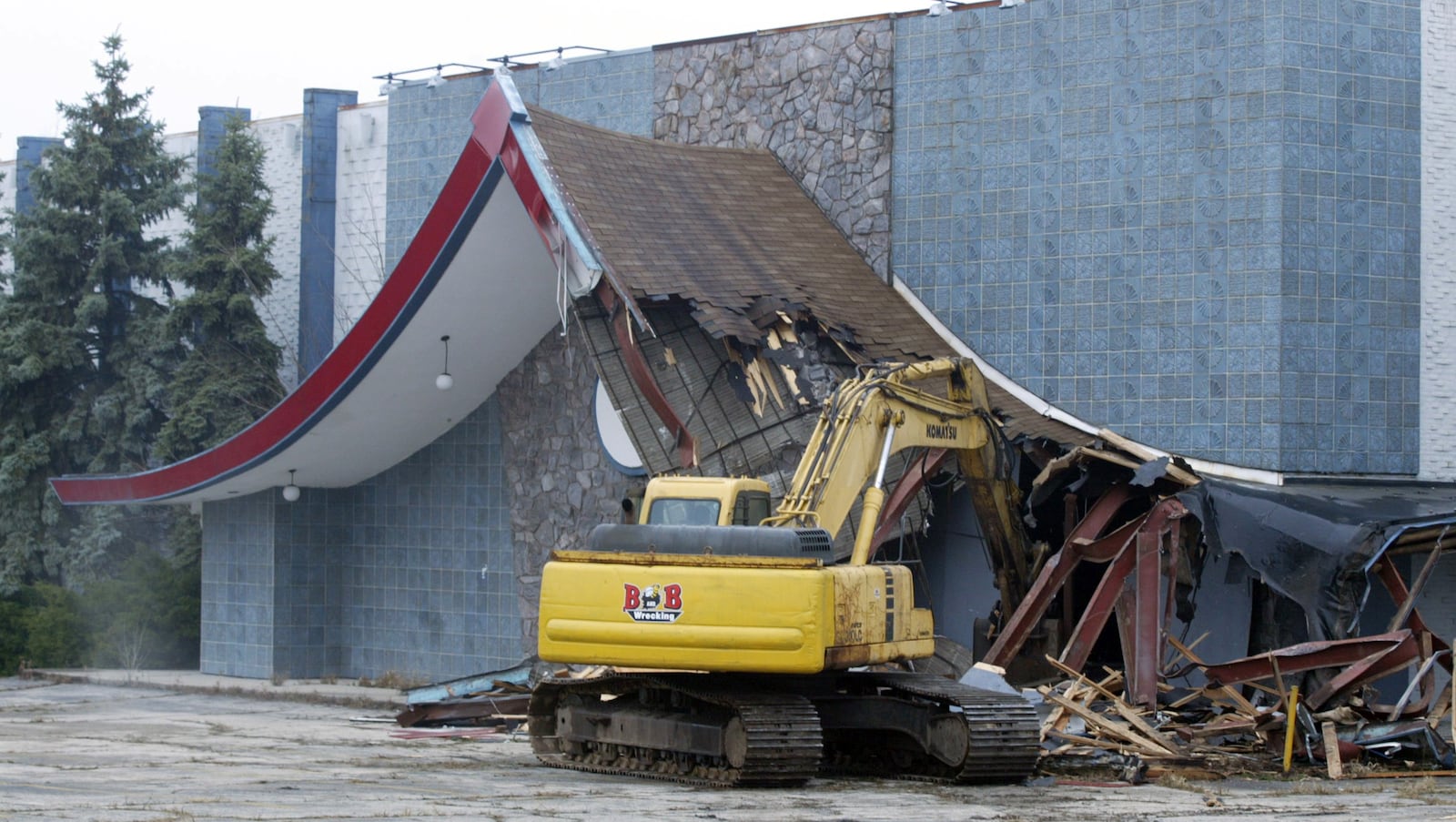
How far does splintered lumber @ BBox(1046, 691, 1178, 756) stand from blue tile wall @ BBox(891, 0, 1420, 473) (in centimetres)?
525

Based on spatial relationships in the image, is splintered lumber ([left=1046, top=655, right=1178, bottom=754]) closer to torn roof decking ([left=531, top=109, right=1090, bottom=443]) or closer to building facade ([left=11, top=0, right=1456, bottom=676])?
torn roof decking ([left=531, top=109, right=1090, bottom=443])

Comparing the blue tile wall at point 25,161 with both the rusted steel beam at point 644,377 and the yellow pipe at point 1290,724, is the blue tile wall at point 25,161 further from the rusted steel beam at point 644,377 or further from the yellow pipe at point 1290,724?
the yellow pipe at point 1290,724

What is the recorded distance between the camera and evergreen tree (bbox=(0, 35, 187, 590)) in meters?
31.9

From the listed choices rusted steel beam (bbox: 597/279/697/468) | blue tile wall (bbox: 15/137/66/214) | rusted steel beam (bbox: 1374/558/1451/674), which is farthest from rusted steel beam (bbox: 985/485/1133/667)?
blue tile wall (bbox: 15/137/66/214)

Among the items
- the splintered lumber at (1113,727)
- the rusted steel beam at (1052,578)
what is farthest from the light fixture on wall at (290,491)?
the splintered lumber at (1113,727)

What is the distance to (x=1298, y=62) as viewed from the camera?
68.0 feet

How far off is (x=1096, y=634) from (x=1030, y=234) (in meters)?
6.01

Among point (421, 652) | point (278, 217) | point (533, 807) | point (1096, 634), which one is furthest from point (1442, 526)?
point (278, 217)

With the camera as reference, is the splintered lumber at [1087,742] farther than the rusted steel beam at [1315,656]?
No

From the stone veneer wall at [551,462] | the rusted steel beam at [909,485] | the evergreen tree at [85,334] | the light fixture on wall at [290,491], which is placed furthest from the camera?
the evergreen tree at [85,334]

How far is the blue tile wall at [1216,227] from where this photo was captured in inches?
810

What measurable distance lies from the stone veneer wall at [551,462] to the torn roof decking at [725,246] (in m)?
2.82

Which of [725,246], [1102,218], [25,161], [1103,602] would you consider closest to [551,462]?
[725,246]

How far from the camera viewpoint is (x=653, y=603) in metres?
14.2
